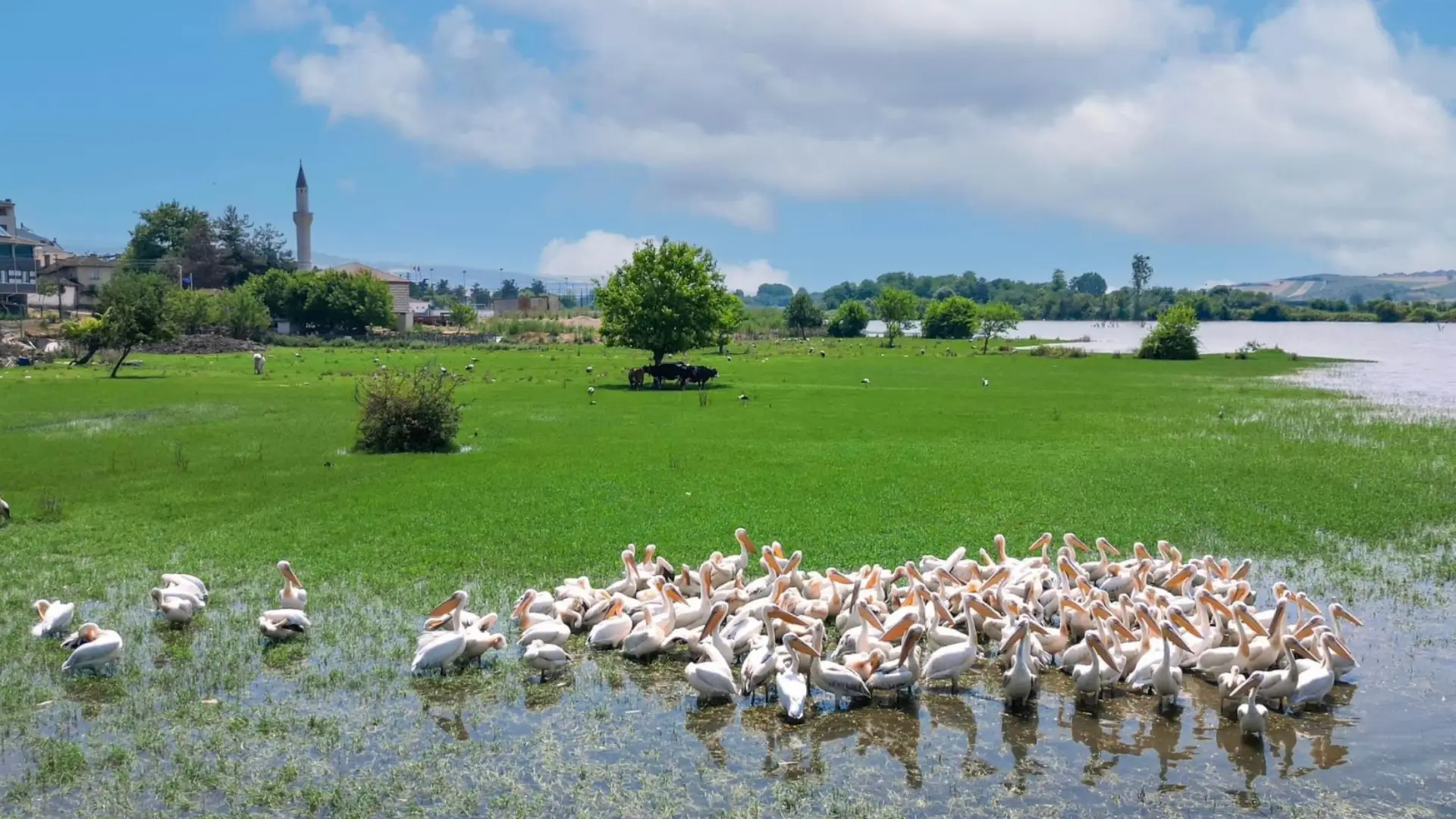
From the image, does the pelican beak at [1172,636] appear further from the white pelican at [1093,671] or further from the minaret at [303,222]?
the minaret at [303,222]

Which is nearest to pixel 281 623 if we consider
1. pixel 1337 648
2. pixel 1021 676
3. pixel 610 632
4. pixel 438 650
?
pixel 438 650

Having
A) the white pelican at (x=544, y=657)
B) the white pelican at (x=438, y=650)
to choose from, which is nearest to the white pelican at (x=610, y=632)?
the white pelican at (x=544, y=657)

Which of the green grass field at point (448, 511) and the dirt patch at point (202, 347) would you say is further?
the dirt patch at point (202, 347)

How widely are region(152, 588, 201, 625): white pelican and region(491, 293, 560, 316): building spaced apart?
11857cm

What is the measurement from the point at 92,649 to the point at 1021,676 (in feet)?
28.3

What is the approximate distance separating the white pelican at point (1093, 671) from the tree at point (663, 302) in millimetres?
37666

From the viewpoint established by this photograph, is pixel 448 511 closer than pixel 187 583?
No

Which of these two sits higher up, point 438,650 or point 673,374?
point 673,374

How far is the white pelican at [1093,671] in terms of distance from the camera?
9.85 m

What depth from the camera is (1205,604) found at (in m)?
11.1

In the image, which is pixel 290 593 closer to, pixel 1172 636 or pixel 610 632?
pixel 610 632

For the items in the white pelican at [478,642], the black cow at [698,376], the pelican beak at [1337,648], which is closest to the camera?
the pelican beak at [1337,648]

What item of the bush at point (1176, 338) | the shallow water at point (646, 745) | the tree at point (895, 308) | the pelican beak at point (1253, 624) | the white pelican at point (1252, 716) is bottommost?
the shallow water at point (646, 745)

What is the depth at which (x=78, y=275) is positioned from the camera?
106500mm
